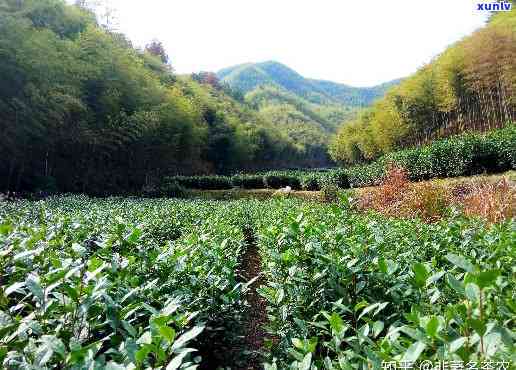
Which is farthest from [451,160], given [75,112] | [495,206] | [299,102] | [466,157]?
[299,102]

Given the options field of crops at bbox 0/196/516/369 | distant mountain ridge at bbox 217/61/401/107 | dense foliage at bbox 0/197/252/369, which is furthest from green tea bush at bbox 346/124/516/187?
distant mountain ridge at bbox 217/61/401/107

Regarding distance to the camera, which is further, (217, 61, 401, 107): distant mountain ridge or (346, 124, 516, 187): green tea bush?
(217, 61, 401, 107): distant mountain ridge

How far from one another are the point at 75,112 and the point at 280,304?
19744mm

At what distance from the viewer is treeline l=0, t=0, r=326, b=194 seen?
1625 centimetres

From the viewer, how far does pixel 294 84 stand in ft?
617

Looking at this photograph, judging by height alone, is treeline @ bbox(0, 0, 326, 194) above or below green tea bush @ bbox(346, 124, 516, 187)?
above

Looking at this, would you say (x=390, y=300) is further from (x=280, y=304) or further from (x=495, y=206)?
(x=495, y=206)

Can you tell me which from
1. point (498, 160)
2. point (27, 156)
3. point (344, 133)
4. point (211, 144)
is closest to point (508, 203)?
point (498, 160)

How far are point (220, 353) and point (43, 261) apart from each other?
107 centimetres

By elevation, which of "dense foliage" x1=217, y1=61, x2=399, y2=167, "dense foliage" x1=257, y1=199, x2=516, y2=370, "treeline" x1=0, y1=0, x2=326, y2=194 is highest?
"dense foliage" x1=217, y1=61, x2=399, y2=167

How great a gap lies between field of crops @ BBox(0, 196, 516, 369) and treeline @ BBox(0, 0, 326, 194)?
616 inches

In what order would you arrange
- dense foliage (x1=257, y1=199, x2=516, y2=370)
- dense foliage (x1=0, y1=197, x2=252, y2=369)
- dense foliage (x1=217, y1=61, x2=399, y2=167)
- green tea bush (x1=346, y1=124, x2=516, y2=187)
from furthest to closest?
dense foliage (x1=217, y1=61, x2=399, y2=167) < green tea bush (x1=346, y1=124, x2=516, y2=187) < dense foliage (x1=0, y1=197, x2=252, y2=369) < dense foliage (x1=257, y1=199, x2=516, y2=370)

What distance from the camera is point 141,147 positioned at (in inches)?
1017

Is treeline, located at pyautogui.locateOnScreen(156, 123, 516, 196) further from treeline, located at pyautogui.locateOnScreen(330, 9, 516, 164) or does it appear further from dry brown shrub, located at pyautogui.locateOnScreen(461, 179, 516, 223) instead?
treeline, located at pyautogui.locateOnScreen(330, 9, 516, 164)
